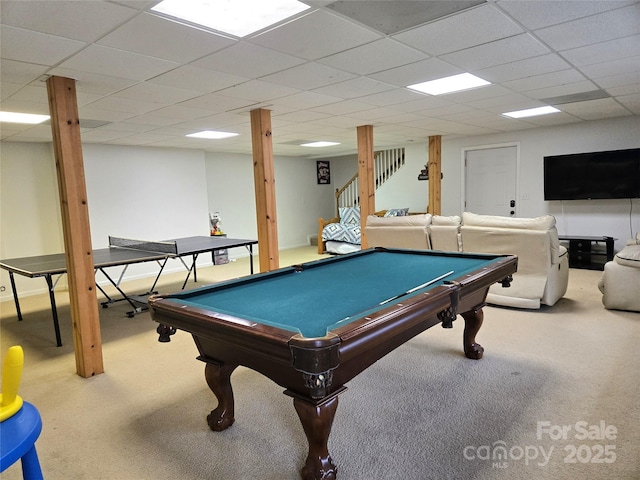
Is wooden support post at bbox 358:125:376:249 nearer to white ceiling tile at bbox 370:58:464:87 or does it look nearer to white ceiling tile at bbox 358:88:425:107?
white ceiling tile at bbox 358:88:425:107

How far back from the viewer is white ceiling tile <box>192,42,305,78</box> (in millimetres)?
2518

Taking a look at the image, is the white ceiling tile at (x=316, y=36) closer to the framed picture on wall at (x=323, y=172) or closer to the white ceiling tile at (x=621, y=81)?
the white ceiling tile at (x=621, y=81)

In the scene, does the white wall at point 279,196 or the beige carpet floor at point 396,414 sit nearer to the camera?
the beige carpet floor at point 396,414

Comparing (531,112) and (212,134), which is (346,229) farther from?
(531,112)

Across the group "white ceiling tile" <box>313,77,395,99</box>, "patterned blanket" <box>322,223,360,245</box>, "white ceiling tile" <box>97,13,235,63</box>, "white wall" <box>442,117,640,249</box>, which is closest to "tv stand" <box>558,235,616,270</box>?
"white wall" <box>442,117,640,249</box>

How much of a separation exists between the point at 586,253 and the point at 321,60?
208 inches

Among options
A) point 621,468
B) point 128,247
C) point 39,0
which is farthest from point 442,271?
point 128,247

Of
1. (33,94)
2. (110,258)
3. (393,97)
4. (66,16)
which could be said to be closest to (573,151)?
(393,97)

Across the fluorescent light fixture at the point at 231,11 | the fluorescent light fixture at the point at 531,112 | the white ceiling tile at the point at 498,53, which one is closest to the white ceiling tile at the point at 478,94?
the white ceiling tile at the point at 498,53

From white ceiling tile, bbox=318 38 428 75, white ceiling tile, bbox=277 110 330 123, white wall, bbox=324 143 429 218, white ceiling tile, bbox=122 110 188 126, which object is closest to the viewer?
white ceiling tile, bbox=318 38 428 75

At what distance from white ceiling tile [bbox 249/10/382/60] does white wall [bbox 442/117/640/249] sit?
545 cm

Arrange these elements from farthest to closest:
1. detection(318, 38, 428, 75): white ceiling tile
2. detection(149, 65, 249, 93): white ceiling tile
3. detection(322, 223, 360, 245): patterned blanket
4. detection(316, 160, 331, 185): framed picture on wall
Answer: detection(316, 160, 331, 185): framed picture on wall → detection(322, 223, 360, 245): patterned blanket → detection(149, 65, 249, 93): white ceiling tile → detection(318, 38, 428, 75): white ceiling tile

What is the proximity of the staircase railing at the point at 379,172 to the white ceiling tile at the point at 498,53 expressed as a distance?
5.76m

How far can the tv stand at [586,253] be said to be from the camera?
586cm
